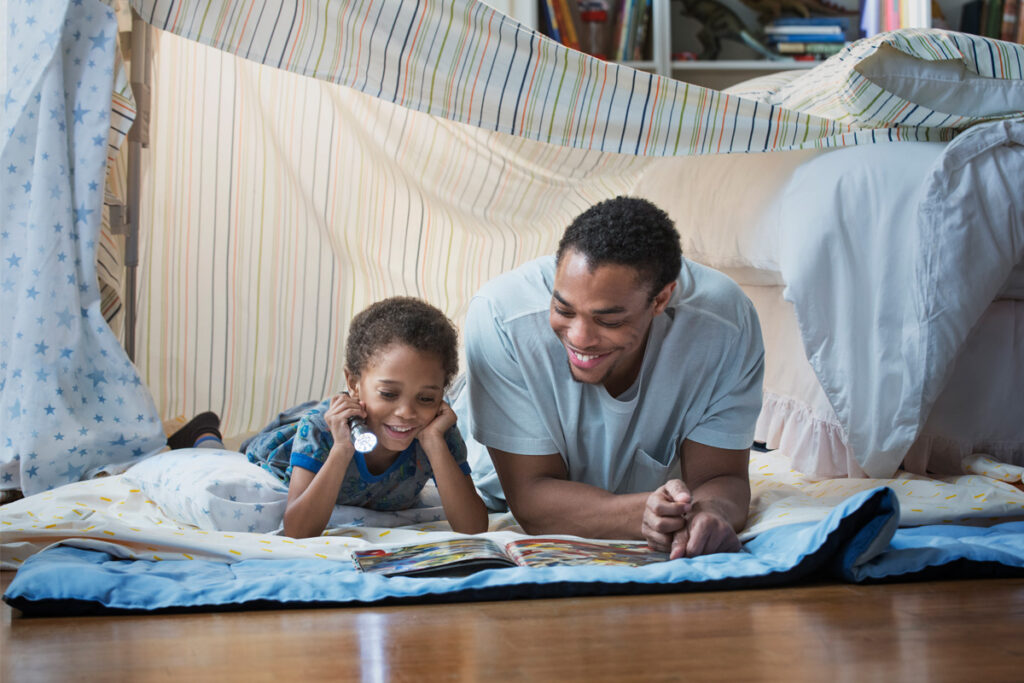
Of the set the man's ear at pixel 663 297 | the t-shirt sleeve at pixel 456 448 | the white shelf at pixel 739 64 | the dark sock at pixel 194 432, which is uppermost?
the white shelf at pixel 739 64

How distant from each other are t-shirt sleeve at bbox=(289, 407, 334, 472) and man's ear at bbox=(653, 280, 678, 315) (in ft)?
1.66

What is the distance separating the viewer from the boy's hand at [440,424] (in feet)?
4.83

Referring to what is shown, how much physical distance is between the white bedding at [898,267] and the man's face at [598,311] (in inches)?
14.7

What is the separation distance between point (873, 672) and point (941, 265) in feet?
3.01

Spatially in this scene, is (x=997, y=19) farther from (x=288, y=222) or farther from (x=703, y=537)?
(x=703, y=537)

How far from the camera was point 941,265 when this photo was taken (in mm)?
1579

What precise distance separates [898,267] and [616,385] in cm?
49

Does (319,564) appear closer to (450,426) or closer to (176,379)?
(450,426)

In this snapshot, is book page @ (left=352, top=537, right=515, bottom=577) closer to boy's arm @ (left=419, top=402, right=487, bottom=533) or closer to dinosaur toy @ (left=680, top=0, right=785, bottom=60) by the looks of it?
boy's arm @ (left=419, top=402, right=487, bottom=533)

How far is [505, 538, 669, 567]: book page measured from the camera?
118 centimetres

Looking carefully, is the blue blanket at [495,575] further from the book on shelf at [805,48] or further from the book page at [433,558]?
the book on shelf at [805,48]

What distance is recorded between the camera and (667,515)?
1.24 metres

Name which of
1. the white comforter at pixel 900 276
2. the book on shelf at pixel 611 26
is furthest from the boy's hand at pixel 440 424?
the book on shelf at pixel 611 26

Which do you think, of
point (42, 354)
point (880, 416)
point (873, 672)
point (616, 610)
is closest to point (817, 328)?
point (880, 416)
